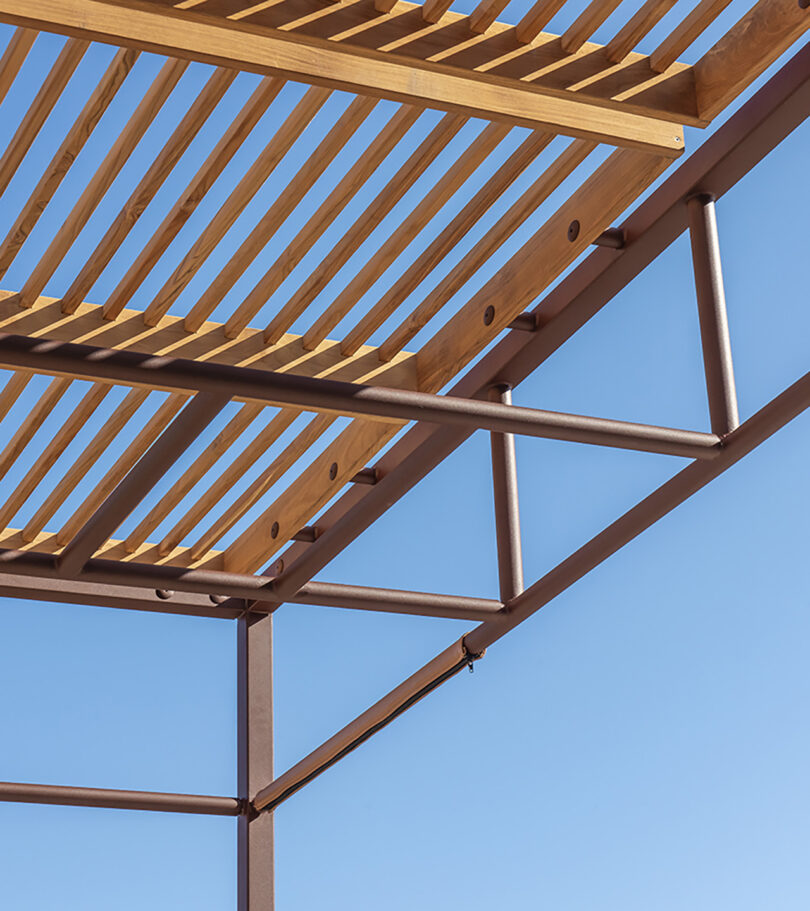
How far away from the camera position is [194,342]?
496 centimetres

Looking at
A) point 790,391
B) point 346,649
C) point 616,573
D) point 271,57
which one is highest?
Result: point 616,573

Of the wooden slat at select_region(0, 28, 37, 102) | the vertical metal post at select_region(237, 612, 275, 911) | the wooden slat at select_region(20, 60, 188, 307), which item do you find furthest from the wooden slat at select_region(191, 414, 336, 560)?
the wooden slat at select_region(0, 28, 37, 102)

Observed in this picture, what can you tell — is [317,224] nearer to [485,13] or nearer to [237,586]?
[485,13]

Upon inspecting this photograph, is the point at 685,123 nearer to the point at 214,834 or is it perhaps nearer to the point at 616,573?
the point at 214,834

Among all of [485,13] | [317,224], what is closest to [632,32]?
[485,13]

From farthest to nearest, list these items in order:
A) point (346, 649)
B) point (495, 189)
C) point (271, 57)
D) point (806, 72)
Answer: point (346, 649)
point (495, 189)
point (806, 72)
point (271, 57)

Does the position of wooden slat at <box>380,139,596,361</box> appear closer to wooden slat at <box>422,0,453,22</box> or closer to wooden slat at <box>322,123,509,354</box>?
wooden slat at <box>322,123,509,354</box>

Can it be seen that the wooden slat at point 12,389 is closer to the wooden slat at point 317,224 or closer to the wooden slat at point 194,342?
the wooden slat at point 194,342

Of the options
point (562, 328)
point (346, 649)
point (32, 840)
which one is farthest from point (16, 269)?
point (346, 649)

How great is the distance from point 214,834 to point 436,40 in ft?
24.1

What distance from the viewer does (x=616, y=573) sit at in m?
12.6

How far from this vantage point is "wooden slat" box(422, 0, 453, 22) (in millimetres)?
3654

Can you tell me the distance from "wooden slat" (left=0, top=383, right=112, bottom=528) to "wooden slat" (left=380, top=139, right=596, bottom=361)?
3.28 feet

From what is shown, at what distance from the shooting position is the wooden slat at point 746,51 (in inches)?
148
